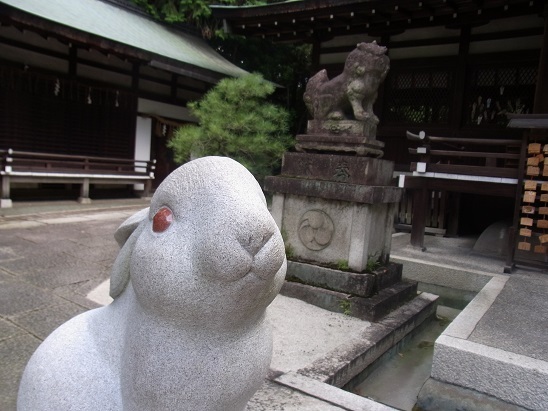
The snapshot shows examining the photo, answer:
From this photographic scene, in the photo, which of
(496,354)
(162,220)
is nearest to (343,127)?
(496,354)

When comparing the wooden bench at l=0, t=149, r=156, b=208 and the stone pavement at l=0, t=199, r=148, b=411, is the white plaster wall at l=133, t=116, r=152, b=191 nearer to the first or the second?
the wooden bench at l=0, t=149, r=156, b=208

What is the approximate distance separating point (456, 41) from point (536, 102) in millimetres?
2569

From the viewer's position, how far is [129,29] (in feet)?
40.0

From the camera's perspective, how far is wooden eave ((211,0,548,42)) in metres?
7.76

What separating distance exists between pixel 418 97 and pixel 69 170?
833 centimetres

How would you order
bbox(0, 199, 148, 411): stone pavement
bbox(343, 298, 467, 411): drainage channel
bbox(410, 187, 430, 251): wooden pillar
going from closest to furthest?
bbox(0, 199, 148, 411): stone pavement → bbox(343, 298, 467, 411): drainage channel → bbox(410, 187, 430, 251): wooden pillar

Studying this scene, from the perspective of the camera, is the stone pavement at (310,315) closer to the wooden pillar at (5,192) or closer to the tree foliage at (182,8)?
the wooden pillar at (5,192)

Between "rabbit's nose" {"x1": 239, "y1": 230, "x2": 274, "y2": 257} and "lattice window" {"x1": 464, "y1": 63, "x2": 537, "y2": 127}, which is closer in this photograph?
"rabbit's nose" {"x1": 239, "y1": 230, "x2": 274, "y2": 257}

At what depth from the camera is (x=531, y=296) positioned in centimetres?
499

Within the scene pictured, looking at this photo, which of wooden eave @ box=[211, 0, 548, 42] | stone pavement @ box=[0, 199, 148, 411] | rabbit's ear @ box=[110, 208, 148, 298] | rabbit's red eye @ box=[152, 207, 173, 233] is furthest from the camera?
wooden eave @ box=[211, 0, 548, 42]

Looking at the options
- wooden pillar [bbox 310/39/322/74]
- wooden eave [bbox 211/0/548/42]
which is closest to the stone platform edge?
wooden eave [bbox 211/0/548/42]

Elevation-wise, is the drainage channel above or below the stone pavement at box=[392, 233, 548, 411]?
below

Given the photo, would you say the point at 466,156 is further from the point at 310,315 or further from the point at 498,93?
the point at 310,315

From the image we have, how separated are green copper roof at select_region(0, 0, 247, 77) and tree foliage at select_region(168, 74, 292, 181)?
2.66 m
